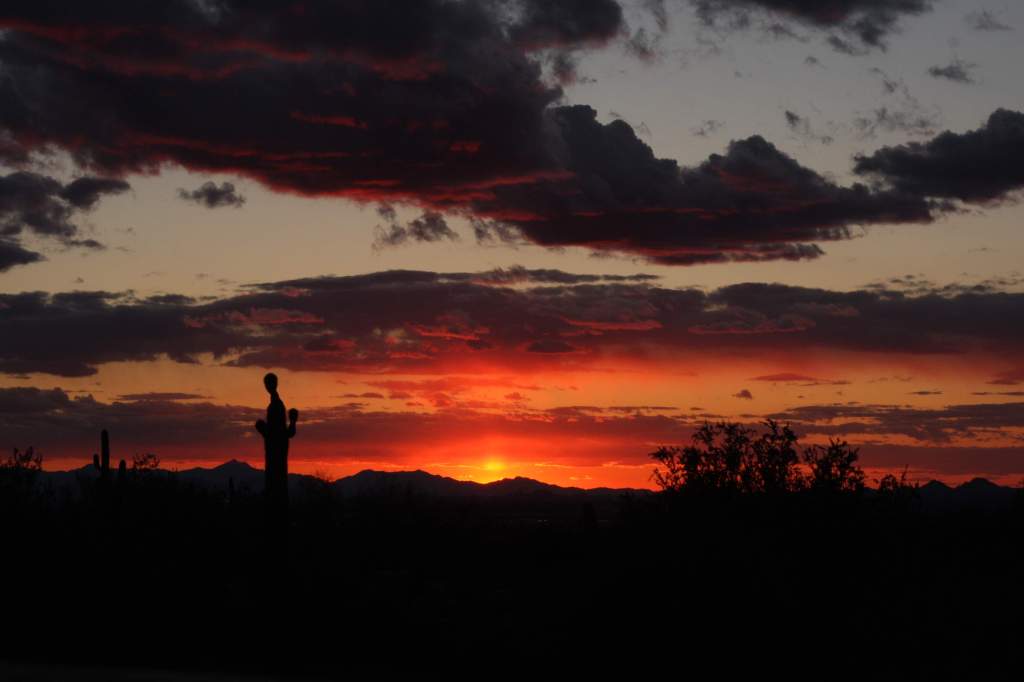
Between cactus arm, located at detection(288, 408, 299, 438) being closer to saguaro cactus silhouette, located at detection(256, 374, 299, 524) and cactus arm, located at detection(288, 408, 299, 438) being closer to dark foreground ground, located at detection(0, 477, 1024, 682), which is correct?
saguaro cactus silhouette, located at detection(256, 374, 299, 524)

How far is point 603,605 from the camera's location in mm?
20156

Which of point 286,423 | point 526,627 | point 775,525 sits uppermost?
point 286,423

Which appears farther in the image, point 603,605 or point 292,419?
point 603,605

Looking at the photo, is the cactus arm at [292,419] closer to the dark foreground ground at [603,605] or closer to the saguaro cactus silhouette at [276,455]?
the saguaro cactus silhouette at [276,455]

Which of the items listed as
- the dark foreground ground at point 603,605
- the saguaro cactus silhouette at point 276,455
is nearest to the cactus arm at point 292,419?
the saguaro cactus silhouette at point 276,455

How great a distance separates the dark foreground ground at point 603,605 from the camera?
1884cm

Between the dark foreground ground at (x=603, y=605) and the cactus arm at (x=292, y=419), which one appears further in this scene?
the dark foreground ground at (x=603, y=605)

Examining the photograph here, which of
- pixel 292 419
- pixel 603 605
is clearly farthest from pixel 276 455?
pixel 603 605

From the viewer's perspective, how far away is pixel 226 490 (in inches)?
2051

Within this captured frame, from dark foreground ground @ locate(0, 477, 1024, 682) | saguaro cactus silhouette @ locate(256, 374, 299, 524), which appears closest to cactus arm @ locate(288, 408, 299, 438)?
saguaro cactus silhouette @ locate(256, 374, 299, 524)

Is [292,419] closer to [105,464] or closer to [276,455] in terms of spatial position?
[276,455]

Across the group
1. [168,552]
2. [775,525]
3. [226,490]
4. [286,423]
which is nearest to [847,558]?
[775,525]

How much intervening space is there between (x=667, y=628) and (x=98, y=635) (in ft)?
35.6

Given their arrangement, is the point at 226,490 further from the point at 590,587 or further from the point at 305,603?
the point at 590,587
